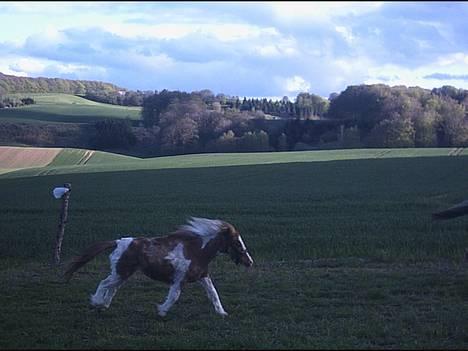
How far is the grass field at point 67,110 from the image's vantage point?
255ft

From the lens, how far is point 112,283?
9586 mm

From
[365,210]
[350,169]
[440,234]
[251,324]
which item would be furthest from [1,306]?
[350,169]

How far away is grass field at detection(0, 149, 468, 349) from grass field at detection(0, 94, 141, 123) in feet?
124

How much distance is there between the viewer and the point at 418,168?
4972 centimetres

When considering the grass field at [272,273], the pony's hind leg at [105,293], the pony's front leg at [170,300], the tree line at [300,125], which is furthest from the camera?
the tree line at [300,125]

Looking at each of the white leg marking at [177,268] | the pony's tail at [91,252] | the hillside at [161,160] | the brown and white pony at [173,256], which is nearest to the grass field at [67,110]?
the hillside at [161,160]

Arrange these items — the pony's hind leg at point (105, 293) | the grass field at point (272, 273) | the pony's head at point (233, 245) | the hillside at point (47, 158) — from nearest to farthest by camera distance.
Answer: the grass field at point (272, 273)
the pony's hind leg at point (105, 293)
the pony's head at point (233, 245)
the hillside at point (47, 158)

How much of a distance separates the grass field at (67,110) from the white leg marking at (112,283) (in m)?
63.6

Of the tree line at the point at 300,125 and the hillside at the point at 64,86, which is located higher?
the hillside at the point at 64,86

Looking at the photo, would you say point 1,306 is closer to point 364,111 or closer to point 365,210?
point 365,210

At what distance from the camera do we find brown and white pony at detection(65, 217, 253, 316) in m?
9.36

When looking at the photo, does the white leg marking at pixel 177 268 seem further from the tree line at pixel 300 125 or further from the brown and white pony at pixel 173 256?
the tree line at pixel 300 125

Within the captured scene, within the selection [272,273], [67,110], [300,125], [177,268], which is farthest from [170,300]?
[67,110]

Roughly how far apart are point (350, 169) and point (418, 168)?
188 inches
